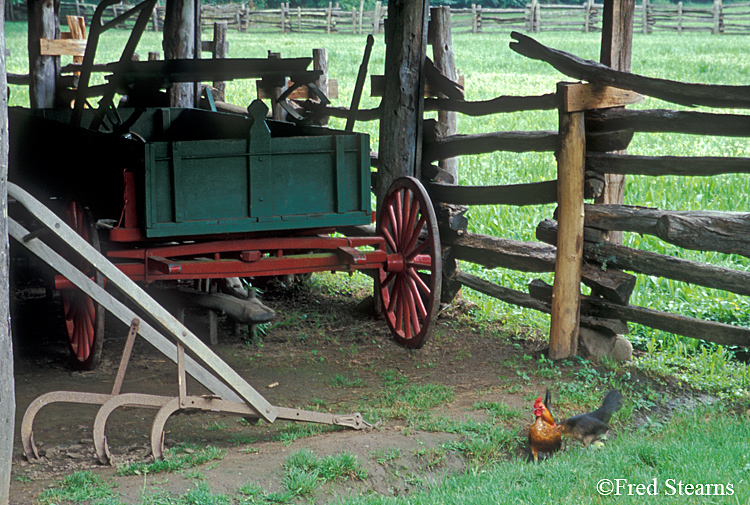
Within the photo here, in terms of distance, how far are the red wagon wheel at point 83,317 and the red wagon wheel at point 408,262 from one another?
2.12 m

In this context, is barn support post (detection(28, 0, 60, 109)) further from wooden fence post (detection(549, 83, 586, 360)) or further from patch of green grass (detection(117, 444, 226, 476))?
patch of green grass (detection(117, 444, 226, 476))

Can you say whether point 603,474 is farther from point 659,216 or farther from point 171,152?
point 171,152

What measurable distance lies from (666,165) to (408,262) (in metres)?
1.99

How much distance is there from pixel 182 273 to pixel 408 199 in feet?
6.17

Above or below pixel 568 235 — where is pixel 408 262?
below

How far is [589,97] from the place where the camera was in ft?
16.7

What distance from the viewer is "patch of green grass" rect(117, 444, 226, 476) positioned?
369 cm

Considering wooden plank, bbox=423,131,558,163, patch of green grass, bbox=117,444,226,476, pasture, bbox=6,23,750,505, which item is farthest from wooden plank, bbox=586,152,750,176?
patch of green grass, bbox=117,444,226,476

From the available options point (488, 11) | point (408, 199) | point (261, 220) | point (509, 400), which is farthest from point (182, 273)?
point (488, 11)

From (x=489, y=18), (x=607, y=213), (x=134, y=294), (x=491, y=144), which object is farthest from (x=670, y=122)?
(x=489, y=18)

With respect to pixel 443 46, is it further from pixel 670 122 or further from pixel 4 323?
pixel 4 323

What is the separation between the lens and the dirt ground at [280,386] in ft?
12.1

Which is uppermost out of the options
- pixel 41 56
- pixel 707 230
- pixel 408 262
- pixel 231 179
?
pixel 41 56

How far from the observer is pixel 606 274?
5.33 meters
